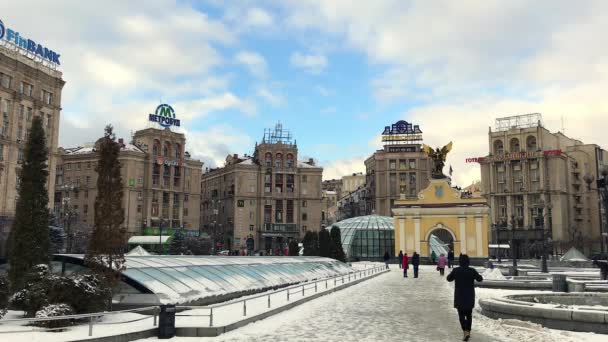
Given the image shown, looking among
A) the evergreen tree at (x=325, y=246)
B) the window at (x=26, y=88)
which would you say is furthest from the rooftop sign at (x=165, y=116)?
the evergreen tree at (x=325, y=246)

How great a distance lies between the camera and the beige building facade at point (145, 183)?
92750 mm

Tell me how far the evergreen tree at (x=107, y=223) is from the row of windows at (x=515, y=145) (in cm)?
10420

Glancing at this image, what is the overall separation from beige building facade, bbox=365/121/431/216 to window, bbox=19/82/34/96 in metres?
76.4

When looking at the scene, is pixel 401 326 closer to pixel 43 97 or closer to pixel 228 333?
pixel 228 333

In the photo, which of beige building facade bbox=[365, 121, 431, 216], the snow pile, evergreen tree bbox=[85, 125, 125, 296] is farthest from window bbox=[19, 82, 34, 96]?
beige building facade bbox=[365, 121, 431, 216]

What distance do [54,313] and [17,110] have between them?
59637mm

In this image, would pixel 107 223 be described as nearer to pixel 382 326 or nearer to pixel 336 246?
pixel 382 326

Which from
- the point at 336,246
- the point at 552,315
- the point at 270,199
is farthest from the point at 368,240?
the point at 552,315

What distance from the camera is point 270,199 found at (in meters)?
109

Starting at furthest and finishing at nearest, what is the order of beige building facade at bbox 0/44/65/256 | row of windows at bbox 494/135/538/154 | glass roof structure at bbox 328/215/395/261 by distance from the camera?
row of windows at bbox 494/135/538/154, glass roof structure at bbox 328/215/395/261, beige building facade at bbox 0/44/65/256

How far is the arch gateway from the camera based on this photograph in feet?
210

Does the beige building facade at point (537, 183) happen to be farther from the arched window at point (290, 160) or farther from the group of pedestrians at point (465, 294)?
the group of pedestrians at point (465, 294)

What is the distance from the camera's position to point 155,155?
318 ft

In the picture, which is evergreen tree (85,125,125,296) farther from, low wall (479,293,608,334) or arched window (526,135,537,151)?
arched window (526,135,537,151)
